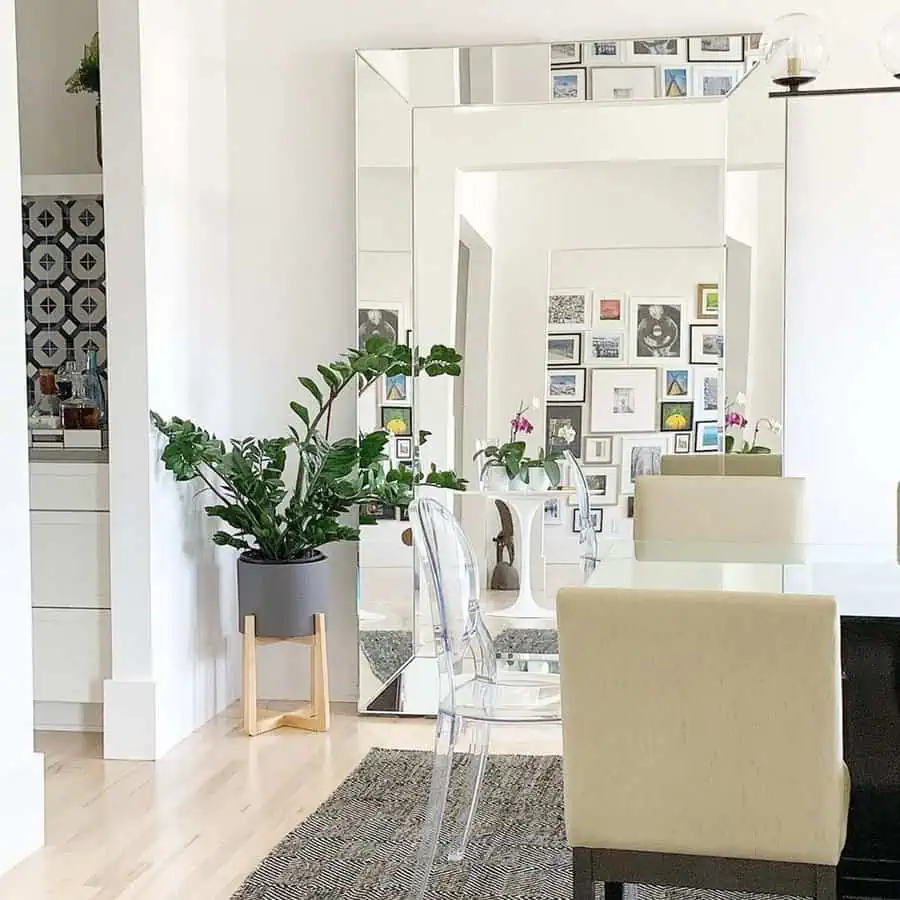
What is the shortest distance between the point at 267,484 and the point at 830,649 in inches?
100

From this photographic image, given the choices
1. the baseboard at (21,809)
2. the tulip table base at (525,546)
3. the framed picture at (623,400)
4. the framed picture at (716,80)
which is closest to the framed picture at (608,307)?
the framed picture at (623,400)

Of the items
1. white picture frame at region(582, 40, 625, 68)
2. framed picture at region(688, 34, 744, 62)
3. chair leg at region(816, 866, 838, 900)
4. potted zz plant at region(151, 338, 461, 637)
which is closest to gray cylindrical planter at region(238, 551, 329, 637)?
potted zz plant at region(151, 338, 461, 637)

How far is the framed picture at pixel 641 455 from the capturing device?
4629mm

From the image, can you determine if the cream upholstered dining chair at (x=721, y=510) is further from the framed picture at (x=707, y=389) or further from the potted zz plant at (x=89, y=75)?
the potted zz plant at (x=89, y=75)

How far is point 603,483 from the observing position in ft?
15.3

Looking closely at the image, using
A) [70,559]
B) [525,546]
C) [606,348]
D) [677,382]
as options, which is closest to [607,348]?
[606,348]

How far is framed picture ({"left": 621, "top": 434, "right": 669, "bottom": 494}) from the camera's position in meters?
4.63

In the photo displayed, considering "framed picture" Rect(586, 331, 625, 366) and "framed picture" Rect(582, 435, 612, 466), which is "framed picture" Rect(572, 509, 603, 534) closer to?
"framed picture" Rect(582, 435, 612, 466)

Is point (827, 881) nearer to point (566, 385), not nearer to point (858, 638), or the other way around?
point (858, 638)

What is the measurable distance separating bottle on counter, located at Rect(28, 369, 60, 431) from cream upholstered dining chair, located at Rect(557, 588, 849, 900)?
281 cm

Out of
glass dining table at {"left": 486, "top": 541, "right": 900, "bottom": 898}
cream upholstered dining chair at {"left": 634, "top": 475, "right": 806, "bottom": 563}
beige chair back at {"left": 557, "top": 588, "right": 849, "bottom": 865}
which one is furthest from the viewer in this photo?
cream upholstered dining chair at {"left": 634, "top": 475, "right": 806, "bottom": 563}

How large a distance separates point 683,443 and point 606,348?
0.40 m

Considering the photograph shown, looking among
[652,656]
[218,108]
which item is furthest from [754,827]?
[218,108]

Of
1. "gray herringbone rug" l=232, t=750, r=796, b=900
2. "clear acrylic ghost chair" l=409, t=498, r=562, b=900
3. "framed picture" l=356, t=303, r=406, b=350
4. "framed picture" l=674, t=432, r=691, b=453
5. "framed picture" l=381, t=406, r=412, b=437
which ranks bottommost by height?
"gray herringbone rug" l=232, t=750, r=796, b=900
